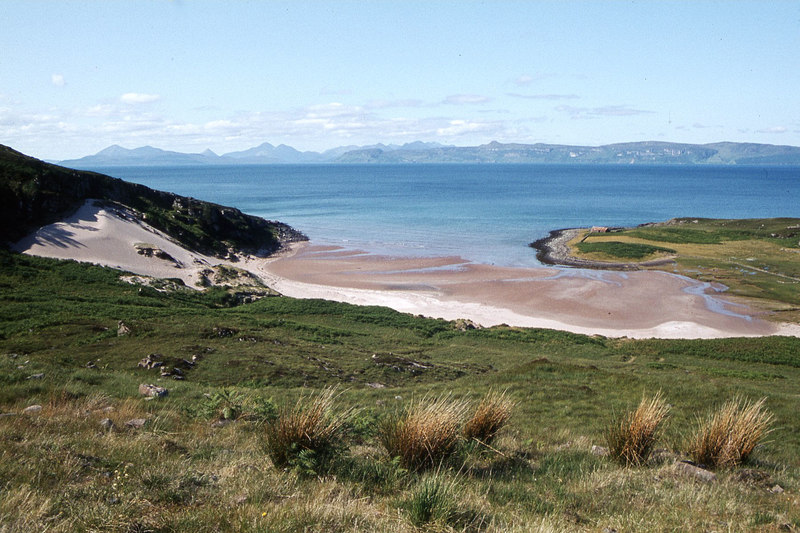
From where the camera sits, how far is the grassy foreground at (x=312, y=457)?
485cm

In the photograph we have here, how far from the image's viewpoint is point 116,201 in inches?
2037

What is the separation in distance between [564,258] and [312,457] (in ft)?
197

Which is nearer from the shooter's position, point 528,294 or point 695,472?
point 695,472

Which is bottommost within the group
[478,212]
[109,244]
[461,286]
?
[461,286]

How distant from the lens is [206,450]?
715cm

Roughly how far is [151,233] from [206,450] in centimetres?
4505

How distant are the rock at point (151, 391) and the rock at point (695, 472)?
403 inches

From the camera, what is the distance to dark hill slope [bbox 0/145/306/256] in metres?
38.4

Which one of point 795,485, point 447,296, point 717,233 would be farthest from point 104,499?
point 717,233

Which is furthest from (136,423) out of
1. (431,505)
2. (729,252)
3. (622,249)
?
(729,252)

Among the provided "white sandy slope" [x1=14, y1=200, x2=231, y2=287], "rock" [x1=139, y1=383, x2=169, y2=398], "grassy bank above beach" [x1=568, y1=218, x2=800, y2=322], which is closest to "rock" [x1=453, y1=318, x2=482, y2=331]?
"white sandy slope" [x1=14, y1=200, x2=231, y2=287]

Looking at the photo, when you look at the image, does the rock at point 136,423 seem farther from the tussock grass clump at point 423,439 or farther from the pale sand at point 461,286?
the pale sand at point 461,286

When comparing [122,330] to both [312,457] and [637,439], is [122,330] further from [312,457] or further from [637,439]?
[637,439]

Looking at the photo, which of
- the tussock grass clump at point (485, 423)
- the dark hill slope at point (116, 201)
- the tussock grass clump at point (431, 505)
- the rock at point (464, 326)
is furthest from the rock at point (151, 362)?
the dark hill slope at point (116, 201)
